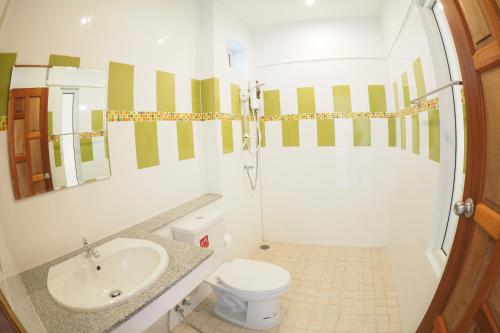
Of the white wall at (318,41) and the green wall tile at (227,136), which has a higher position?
the white wall at (318,41)

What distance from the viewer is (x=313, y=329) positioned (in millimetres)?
1536

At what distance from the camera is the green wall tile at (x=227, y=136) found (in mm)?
2109

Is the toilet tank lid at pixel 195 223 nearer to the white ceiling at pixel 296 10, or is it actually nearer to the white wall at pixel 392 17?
the white wall at pixel 392 17

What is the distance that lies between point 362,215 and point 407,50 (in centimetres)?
167

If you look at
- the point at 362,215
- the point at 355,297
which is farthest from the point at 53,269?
the point at 362,215

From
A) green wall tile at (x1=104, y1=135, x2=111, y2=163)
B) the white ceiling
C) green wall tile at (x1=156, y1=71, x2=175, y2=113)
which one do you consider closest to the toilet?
green wall tile at (x1=104, y1=135, x2=111, y2=163)

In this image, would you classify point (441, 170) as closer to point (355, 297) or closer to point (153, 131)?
point (355, 297)

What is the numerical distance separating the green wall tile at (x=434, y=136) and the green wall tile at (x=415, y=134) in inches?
9.4

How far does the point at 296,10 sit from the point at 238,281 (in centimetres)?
244

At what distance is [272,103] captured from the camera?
2645 mm

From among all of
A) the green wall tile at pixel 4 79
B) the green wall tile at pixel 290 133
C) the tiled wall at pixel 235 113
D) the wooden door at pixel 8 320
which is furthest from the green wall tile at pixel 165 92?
the wooden door at pixel 8 320

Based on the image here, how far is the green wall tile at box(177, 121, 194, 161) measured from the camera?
185 cm

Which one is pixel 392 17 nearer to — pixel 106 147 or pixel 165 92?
pixel 165 92

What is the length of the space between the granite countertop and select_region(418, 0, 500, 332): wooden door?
910mm
